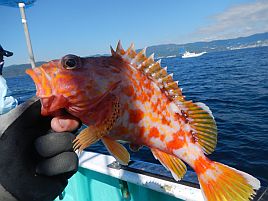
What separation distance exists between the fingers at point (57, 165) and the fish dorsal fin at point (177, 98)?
3.66ft

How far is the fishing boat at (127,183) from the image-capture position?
11.8 ft

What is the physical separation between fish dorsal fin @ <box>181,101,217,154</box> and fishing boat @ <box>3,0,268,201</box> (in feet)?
3.71

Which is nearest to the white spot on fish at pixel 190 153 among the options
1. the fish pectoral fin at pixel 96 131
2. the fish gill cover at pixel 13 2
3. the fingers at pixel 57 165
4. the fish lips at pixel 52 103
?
the fish pectoral fin at pixel 96 131

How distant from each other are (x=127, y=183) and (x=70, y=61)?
289 centimetres

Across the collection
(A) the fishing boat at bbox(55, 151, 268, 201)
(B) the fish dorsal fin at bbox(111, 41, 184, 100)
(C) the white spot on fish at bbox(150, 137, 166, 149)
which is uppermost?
(B) the fish dorsal fin at bbox(111, 41, 184, 100)

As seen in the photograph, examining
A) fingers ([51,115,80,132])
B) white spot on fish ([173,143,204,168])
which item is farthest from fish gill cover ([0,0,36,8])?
white spot on fish ([173,143,204,168])

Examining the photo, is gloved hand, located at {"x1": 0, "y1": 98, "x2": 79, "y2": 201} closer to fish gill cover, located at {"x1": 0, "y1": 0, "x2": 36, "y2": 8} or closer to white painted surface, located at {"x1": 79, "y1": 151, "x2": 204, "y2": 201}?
white painted surface, located at {"x1": 79, "y1": 151, "x2": 204, "y2": 201}

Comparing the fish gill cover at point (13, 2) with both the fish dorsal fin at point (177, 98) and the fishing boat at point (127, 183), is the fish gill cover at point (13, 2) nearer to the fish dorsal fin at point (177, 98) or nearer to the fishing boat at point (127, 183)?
the fishing boat at point (127, 183)

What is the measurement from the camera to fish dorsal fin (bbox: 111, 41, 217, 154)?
2492mm

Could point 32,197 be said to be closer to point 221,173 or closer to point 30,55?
point 221,173

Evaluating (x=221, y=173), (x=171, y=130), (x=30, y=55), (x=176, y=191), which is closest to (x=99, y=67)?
(x=171, y=130)

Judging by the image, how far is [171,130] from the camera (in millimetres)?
2475

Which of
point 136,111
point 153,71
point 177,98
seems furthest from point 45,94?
point 177,98

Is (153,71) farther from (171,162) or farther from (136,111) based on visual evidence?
(171,162)
